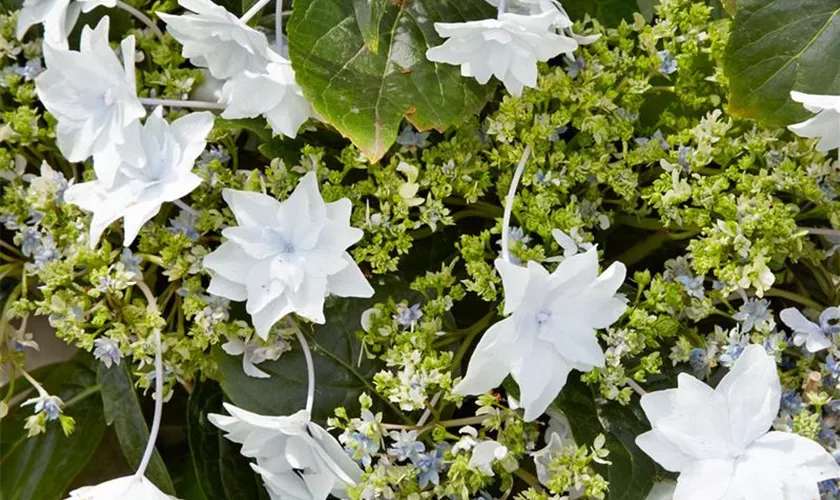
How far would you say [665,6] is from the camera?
29.6 inches

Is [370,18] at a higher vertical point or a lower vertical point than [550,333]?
higher

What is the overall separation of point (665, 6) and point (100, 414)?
2.17ft

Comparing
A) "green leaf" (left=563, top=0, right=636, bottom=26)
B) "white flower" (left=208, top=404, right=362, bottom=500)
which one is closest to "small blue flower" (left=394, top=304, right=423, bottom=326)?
"white flower" (left=208, top=404, right=362, bottom=500)

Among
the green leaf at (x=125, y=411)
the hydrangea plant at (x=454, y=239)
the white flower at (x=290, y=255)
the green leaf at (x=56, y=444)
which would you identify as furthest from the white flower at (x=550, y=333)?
the green leaf at (x=56, y=444)

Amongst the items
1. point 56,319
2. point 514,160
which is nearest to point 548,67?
point 514,160

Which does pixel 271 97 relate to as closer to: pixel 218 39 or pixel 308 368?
pixel 218 39

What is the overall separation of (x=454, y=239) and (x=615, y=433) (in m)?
0.22

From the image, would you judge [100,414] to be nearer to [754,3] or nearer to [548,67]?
[548,67]

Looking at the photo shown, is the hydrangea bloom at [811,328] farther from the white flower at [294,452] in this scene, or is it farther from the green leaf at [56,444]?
the green leaf at [56,444]

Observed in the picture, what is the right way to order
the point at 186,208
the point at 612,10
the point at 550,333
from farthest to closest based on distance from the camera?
the point at 612,10, the point at 186,208, the point at 550,333

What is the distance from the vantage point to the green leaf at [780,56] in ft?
2.45

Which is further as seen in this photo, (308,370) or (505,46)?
(308,370)

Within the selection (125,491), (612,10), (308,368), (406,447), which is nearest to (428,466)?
(406,447)

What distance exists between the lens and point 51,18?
78 centimetres
